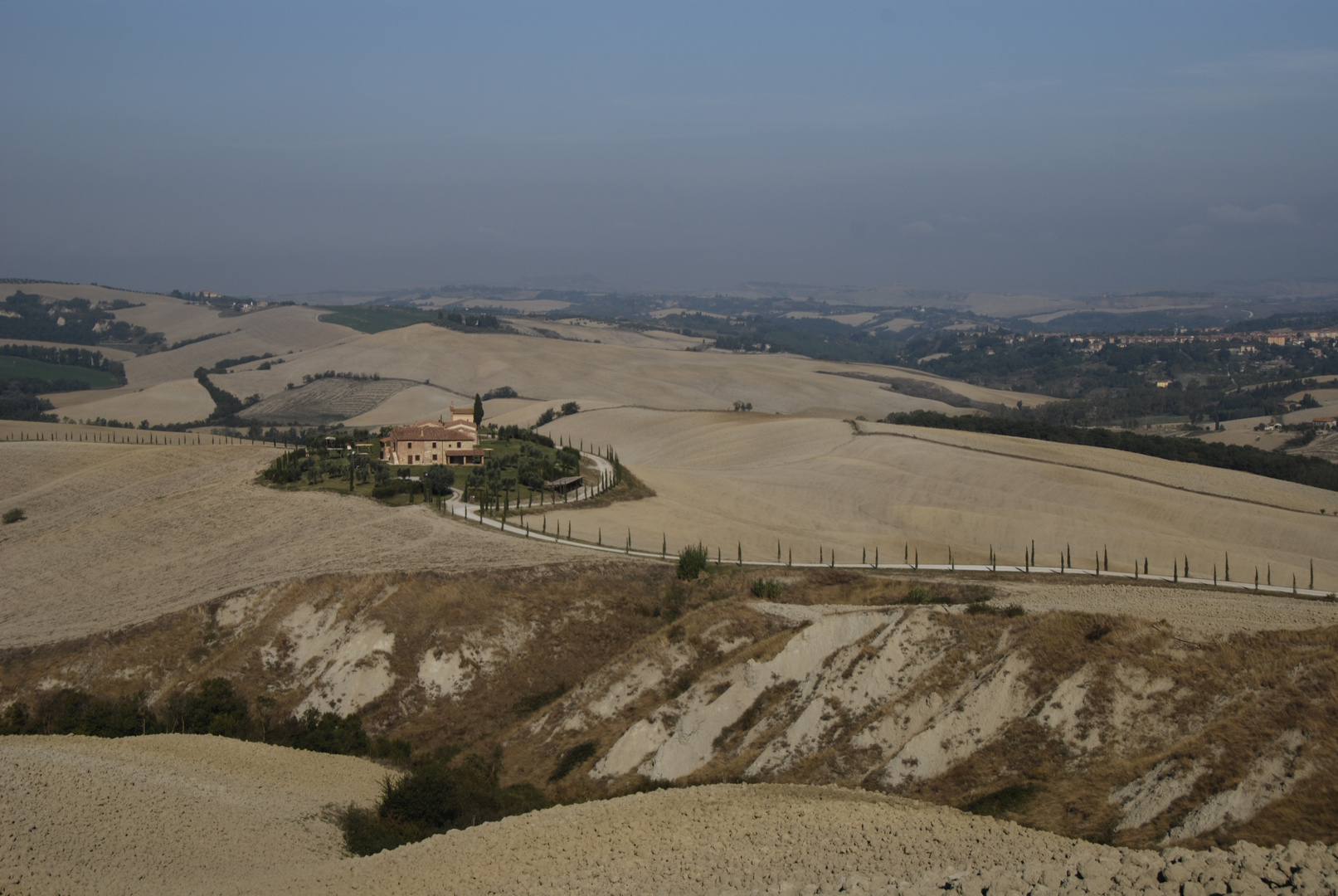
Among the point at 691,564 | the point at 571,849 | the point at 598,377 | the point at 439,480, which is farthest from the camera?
the point at 598,377

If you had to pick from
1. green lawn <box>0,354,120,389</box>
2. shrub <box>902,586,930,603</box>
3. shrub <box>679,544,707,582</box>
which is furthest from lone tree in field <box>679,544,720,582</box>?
green lawn <box>0,354,120,389</box>

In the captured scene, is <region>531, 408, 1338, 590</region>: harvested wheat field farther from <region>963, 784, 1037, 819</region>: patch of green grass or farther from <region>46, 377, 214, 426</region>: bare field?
<region>46, 377, 214, 426</region>: bare field

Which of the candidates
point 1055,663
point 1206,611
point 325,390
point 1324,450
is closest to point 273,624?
point 1055,663

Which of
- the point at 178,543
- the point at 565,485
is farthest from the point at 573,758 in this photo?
the point at 565,485

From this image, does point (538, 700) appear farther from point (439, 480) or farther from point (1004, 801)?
point (439, 480)

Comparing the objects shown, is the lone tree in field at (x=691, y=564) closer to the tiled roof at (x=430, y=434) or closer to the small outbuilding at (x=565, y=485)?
the small outbuilding at (x=565, y=485)

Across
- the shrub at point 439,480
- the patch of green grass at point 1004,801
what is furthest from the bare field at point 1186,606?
the shrub at point 439,480

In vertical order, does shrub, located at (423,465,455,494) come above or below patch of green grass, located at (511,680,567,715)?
above
